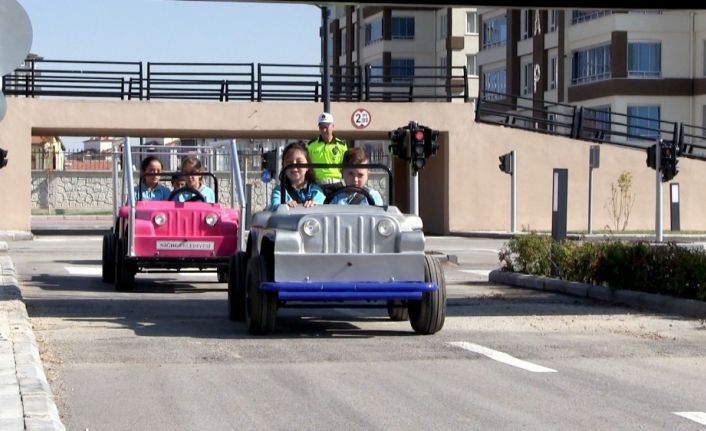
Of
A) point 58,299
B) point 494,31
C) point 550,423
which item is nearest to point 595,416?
point 550,423

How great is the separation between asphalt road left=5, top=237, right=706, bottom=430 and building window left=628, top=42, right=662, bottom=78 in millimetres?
43671

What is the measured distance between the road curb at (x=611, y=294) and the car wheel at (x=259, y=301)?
467 cm

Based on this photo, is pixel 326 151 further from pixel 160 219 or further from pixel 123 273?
pixel 123 273

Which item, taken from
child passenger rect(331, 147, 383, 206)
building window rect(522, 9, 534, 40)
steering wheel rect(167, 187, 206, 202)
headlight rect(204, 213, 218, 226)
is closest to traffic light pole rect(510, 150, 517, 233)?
steering wheel rect(167, 187, 206, 202)

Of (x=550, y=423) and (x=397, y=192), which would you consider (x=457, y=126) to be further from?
(x=550, y=423)

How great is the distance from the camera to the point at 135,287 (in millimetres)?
19016

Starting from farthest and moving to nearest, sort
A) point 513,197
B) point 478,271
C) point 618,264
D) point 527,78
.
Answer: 1. point 527,78
2. point 513,197
3. point 478,271
4. point 618,264

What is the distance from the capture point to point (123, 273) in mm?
17953

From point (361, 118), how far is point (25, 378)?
3245cm

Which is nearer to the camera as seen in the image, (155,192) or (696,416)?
(696,416)

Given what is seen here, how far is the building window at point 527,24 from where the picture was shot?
67.9 meters

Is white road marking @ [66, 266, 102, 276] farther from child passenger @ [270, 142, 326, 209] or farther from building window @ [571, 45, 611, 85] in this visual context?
building window @ [571, 45, 611, 85]

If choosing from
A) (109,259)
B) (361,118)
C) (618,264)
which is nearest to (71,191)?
(361,118)

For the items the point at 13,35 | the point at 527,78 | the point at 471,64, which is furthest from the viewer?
the point at 471,64
